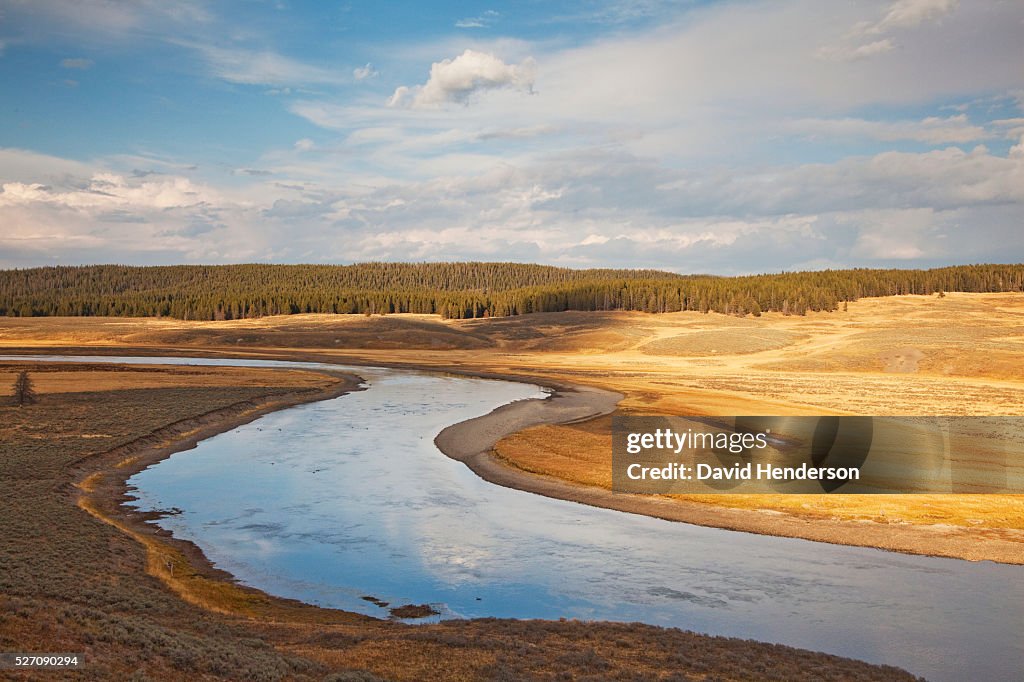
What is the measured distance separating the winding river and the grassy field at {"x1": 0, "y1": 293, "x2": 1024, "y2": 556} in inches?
185

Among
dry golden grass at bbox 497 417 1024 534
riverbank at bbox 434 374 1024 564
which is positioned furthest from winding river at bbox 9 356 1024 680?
dry golden grass at bbox 497 417 1024 534

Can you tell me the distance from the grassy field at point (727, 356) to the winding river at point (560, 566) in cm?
471

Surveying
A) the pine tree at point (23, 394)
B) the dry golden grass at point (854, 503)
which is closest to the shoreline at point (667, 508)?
the dry golden grass at point (854, 503)

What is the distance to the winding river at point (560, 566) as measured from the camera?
57.8 ft

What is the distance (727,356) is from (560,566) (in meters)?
81.4

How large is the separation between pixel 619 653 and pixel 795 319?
133m

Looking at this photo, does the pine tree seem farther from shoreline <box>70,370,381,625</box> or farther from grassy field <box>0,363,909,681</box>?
grassy field <box>0,363,909,681</box>

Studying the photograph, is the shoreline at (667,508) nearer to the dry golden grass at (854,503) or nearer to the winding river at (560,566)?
the dry golden grass at (854,503)

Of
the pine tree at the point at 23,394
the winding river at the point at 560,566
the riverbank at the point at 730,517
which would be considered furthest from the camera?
the pine tree at the point at 23,394

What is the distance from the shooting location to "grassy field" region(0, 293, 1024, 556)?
29922 mm

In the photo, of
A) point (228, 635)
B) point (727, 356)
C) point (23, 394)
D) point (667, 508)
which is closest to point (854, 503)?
point (667, 508)

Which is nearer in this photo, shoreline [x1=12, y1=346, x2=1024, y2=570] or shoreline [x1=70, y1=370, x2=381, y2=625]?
shoreline [x1=70, y1=370, x2=381, y2=625]

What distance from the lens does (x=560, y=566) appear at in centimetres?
2234

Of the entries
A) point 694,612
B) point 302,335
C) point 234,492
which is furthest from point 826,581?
point 302,335
